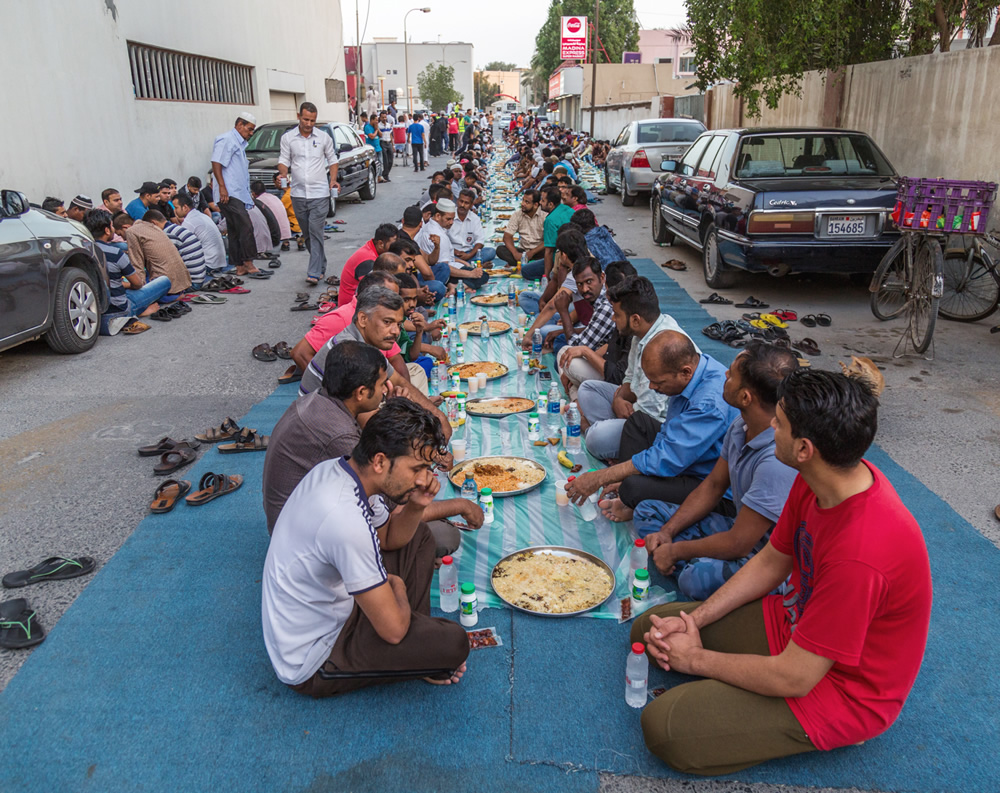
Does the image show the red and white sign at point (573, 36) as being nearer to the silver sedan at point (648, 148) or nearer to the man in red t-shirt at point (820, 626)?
the silver sedan at point (648, 148)

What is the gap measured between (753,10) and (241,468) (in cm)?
1086

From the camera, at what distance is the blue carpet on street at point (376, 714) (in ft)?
9.14

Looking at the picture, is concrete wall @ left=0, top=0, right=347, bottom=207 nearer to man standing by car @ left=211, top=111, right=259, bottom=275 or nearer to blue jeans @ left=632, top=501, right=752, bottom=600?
man standing by car @ left=211, top=111, right=259, bottom=275

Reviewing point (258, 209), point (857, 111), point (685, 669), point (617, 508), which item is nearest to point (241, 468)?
point (617, 508)

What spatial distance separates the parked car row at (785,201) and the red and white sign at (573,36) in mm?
41965

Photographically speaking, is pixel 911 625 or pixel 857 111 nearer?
pixel 911 625

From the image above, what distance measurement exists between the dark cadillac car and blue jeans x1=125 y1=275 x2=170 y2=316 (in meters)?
7.05

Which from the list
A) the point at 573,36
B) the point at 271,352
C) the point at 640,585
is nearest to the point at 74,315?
the point at 271,352

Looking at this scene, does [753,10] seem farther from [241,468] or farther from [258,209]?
[241,468]

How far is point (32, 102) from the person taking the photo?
1155 centimetres

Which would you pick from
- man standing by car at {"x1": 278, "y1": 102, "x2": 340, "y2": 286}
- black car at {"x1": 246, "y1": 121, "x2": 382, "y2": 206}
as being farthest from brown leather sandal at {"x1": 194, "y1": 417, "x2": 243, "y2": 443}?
black car at {"x1": 246, "y1": 121, "x2": 382, "y2": 206}

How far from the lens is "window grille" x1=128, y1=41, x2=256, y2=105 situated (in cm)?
1552

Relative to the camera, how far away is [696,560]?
12.0 ft

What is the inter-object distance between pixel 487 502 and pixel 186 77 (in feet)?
55.7
